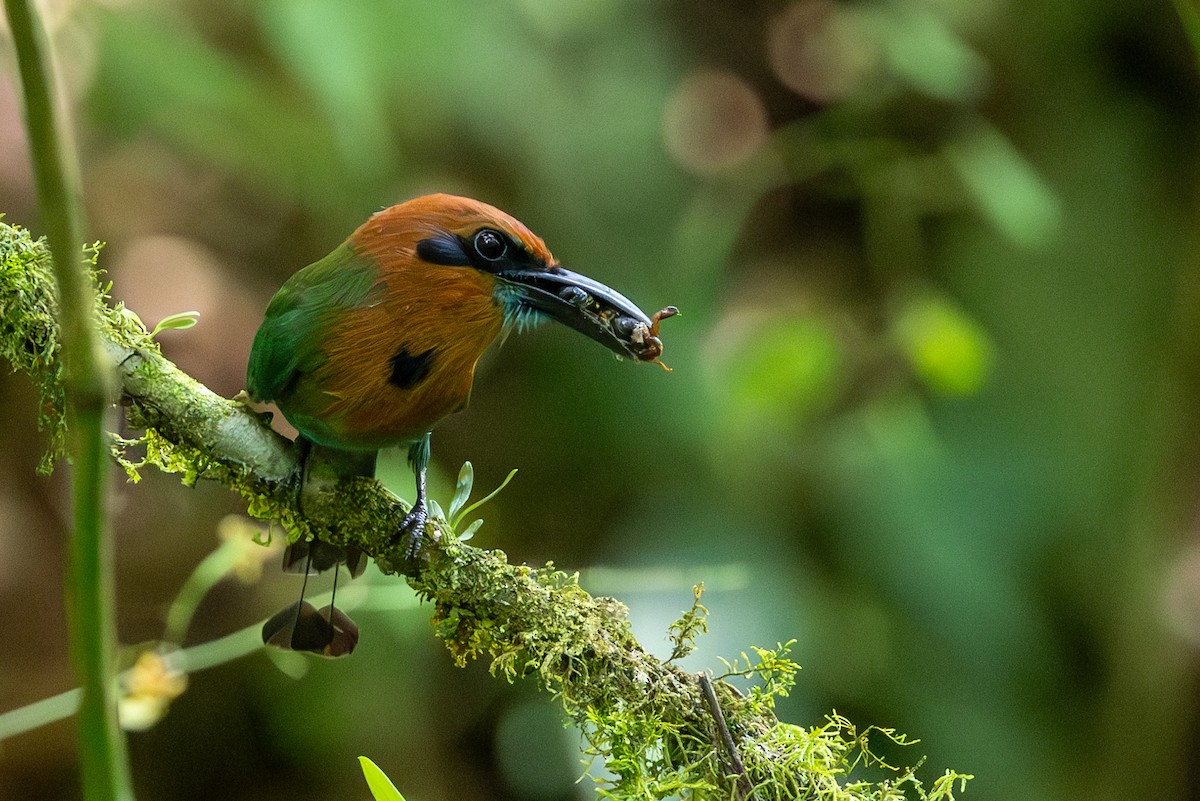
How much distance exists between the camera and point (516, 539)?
3.81m

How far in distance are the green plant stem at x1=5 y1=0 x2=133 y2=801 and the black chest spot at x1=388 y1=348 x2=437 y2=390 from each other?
1140 mm

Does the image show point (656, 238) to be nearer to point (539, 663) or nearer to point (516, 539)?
point (516, 539)

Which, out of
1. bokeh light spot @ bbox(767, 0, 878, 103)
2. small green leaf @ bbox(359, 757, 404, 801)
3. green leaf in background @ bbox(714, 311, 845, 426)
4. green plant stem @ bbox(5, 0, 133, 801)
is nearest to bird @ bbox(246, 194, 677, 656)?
small green leaf @ bbox(359, 757, 404, 801)

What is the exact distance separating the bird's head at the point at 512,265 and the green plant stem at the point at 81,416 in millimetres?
1169

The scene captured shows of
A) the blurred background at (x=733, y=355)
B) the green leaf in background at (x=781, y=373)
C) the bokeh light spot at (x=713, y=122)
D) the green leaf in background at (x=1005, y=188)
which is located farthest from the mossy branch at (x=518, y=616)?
the bokeh light spot at (x=713, y=122)

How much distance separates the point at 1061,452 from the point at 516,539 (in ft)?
6.18

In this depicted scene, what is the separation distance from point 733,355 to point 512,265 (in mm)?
1819

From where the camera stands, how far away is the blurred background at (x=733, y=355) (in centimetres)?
330

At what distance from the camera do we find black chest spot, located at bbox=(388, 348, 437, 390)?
171 centimetres

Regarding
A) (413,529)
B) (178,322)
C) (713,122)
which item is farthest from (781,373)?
(178,322)

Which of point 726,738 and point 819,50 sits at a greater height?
point 819,50

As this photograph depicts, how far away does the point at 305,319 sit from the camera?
69.1 inches

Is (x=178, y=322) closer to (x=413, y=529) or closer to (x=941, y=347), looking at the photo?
(x=413, y=529)

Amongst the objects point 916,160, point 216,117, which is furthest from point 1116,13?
point 216,117
